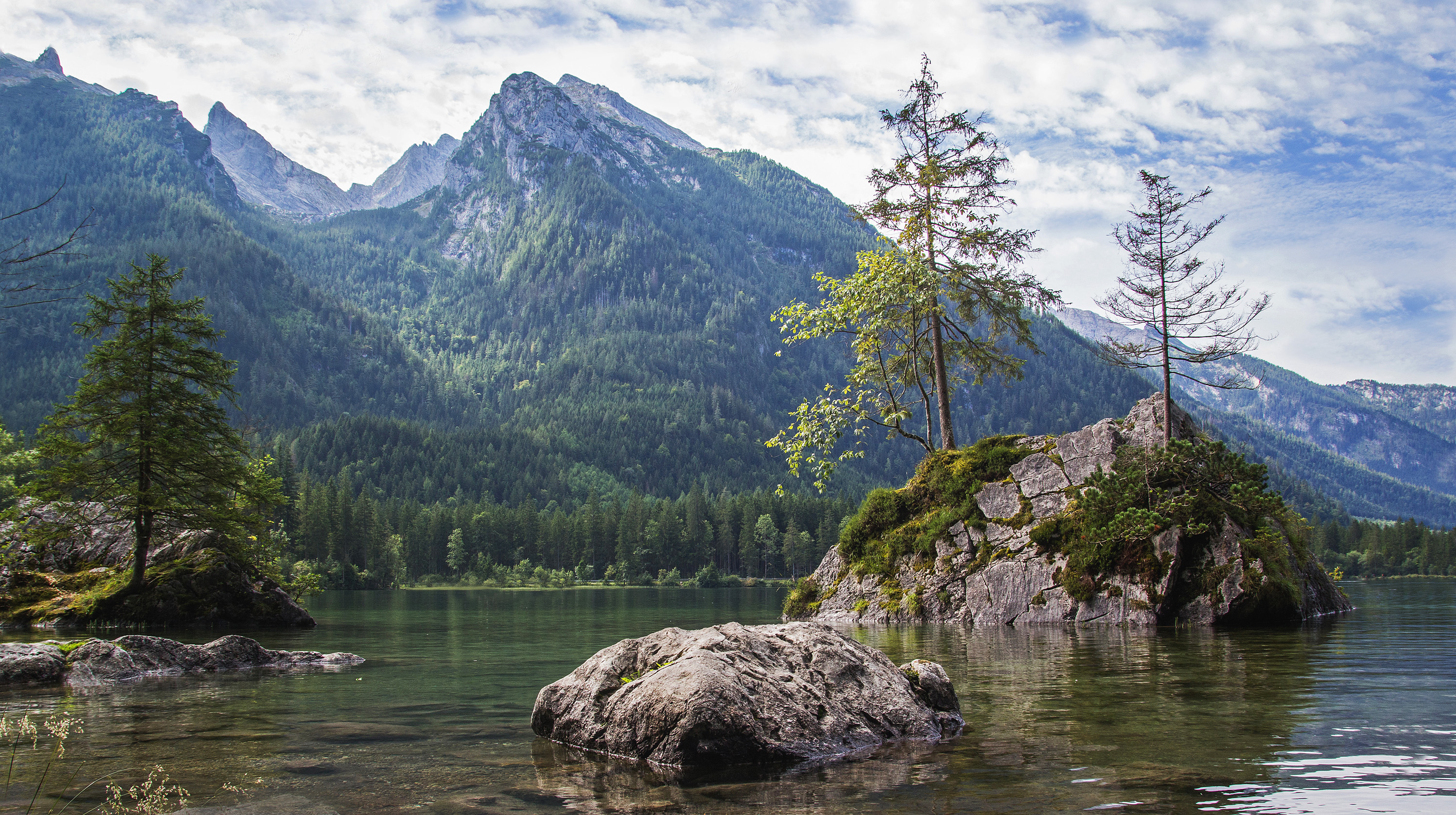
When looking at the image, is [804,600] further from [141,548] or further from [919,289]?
[141,548]

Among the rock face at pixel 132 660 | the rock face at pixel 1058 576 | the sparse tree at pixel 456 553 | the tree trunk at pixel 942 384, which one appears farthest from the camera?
the sparse tree at pixel 456 553

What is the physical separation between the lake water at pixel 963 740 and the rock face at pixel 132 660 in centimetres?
87

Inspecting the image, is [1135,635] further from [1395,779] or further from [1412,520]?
[1412,520]

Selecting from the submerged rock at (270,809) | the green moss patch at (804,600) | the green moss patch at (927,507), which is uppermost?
the green moss patch at (927,507)

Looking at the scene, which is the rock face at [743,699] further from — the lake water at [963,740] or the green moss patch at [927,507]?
the green moss patch at [927,507]

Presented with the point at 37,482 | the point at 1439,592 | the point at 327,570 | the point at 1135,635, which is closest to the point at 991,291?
the point at 1135,635

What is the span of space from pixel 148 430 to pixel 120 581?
569cm

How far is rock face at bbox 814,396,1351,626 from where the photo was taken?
990 inches

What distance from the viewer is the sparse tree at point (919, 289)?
111 ft

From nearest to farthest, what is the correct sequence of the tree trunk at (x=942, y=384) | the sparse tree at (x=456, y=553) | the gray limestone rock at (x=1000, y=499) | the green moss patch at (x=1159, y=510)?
the green moss patch at (x=1159, y=510) < the gray limestone rock at (x=1000, y=499) < the tree trunk at (x=942, y=384) < the sparse tree at (x=456, y=553)

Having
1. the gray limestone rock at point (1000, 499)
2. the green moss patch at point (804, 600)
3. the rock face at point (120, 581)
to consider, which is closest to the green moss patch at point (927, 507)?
the gray limestone rock at point (1000, 499)

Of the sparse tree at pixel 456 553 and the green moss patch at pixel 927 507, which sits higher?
the green moss patch at pixel 927 507

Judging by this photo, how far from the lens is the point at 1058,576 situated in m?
27.3

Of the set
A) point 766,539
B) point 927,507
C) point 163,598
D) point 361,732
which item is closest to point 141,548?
point 163,598
